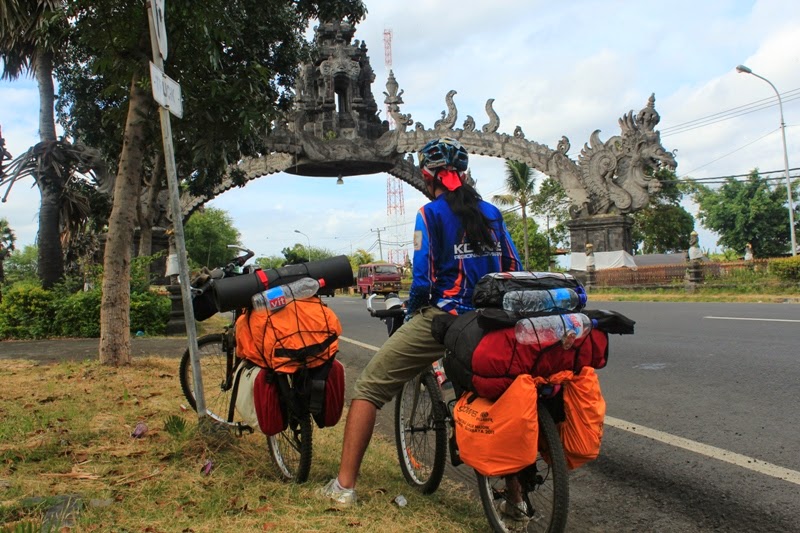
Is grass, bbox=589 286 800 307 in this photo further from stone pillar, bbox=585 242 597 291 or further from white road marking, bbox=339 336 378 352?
white road marking, bbox=339 336 378 352

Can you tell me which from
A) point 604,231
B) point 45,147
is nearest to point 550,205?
point 604,231

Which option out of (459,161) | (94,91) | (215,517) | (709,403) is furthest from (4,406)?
(94,91)

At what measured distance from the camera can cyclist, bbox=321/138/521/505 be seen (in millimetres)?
3180

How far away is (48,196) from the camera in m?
15.1

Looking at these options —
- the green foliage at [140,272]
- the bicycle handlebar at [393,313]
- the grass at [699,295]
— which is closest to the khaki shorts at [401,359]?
the bicycle handlebar at [393,313]

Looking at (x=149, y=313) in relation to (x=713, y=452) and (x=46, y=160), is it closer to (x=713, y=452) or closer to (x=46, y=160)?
(x=46, y=160)

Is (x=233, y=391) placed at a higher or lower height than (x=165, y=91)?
lower

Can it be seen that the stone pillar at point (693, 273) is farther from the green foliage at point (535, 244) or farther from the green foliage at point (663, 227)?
the green foliage at point (535, 244)

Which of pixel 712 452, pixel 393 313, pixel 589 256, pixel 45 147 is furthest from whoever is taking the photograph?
pixel 589 256

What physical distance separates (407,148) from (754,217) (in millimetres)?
34373

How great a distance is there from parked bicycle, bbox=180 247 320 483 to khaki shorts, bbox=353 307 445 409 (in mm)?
487

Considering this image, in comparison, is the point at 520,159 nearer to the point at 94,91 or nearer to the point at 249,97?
the point at 94,91

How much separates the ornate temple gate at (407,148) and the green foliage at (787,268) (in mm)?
6542

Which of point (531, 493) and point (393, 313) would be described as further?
point (393, 313)
